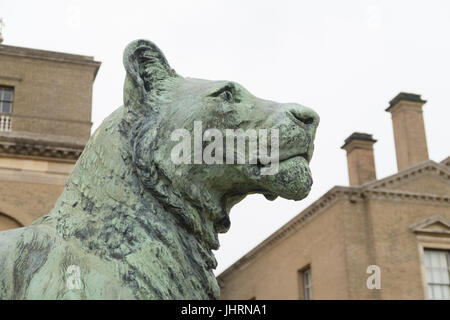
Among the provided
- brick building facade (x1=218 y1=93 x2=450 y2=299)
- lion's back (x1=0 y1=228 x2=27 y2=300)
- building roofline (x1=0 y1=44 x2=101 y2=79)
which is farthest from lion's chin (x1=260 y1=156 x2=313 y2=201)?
building roofline (x1=0 y1=44 x2=101 y2=79)

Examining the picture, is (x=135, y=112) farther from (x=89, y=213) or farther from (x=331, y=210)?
(x=331, y=210)

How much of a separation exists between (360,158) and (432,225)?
4.51 metres

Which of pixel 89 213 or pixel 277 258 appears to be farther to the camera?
pixel 277 258

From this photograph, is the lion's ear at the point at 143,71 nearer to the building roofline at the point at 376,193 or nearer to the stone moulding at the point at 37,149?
the stone moulding at the point at 37,149

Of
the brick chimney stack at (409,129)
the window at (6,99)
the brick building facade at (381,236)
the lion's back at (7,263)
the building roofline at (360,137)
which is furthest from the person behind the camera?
the building roofline at (360,137)

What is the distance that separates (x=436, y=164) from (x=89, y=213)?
76.3ft

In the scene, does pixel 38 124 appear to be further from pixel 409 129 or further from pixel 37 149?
pixel 409 129

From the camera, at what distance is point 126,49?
192cm

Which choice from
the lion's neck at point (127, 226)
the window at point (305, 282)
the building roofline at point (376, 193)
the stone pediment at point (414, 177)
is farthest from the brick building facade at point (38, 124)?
the lion's neck at point (127, 226)

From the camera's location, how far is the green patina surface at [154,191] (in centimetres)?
171

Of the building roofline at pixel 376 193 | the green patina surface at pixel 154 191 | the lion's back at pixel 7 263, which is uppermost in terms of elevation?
the building roofline at pixel 376 193

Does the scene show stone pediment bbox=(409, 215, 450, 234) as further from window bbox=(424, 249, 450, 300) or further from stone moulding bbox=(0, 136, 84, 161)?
stone moulding bbox=(0, 136, 84, 161)
